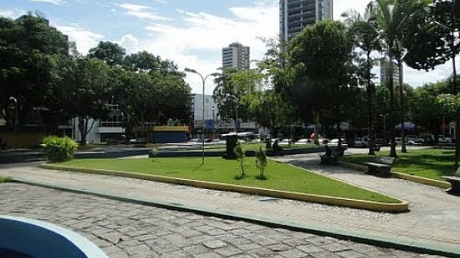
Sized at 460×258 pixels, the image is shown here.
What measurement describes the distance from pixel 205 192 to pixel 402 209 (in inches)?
195

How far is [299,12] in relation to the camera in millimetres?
65125

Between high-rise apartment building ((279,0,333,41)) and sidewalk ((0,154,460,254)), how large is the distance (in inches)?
1969

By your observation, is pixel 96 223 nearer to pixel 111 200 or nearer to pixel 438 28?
pixel 111 200

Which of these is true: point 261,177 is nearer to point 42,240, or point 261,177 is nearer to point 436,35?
point 42,240

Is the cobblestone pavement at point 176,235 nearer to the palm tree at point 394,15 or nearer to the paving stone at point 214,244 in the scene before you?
the paving stone at point 214,244

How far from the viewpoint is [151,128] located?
66.5m

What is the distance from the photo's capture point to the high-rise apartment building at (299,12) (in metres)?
63.1

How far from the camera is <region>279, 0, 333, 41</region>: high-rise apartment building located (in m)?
63.1

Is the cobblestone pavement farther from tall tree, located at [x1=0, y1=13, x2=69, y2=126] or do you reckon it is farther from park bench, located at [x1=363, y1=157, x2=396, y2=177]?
tall tree, located at [x1=0, y1=13, x2=69, y2=126]

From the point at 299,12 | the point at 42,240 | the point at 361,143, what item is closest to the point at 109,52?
the point at 299,12

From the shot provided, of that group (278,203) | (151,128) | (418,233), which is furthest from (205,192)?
(151,128)

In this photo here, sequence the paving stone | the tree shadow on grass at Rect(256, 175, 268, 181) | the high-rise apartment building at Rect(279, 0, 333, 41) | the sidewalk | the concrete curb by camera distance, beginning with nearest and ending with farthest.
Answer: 1. the concrete curb
2. the paving stone
3. the sidewalk
4. the tree shadow on grass at Rect(256, 175, 268, 181)
5. the high-rise apartment building at Rect(279, 0, 333, 41)

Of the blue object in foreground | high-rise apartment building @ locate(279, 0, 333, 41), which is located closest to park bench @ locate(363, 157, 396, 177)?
the blue object in foreground

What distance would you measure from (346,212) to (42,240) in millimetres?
→ 5674
